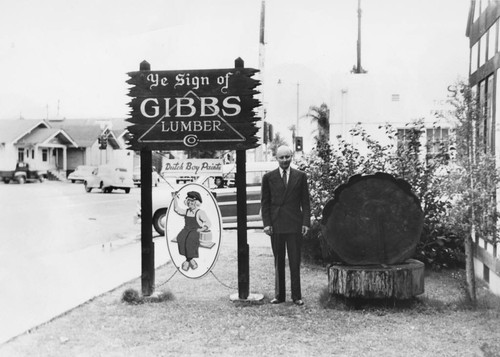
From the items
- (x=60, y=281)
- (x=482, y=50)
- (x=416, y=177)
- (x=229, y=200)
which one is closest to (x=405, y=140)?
(x=416, y=177)

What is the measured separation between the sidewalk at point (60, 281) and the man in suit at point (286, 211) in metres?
2.33

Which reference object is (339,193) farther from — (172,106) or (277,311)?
(172,106)

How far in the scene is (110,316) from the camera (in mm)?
6562

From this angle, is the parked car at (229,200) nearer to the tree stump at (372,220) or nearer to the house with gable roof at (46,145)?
the tree stump at (372,220)

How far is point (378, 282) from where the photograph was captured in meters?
6.68

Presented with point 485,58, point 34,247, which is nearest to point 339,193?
point 485,58

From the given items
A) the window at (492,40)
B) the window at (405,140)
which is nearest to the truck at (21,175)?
the window at (405,140)

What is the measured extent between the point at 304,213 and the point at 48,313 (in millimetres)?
2950

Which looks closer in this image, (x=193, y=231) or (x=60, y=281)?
(x=193, y=231)

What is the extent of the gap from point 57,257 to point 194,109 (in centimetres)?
524

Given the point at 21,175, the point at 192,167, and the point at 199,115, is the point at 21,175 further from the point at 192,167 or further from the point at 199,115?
the point at 199,115

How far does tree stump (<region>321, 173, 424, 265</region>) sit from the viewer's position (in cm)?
721

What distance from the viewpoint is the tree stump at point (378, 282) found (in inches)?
262

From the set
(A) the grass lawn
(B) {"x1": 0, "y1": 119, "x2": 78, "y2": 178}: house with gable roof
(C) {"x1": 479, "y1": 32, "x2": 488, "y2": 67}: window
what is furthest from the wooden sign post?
(B) {"x1": 0, "y1": 119, "x2": 78, "y2": 178}: house with gable roof
